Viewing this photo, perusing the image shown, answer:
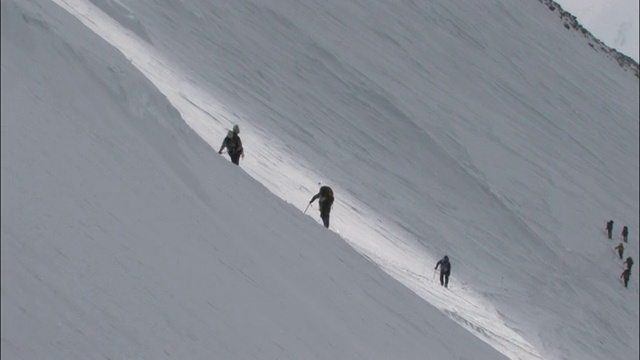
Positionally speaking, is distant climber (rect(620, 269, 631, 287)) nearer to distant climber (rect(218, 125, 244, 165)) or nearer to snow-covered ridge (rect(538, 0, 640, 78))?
distant climber (rect(218, 125, 244, 165))

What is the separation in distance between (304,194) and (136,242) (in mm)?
8564

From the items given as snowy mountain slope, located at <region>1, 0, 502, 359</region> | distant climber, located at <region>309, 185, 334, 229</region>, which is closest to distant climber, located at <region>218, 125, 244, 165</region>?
snowy mountain slope, located at <region>1, 0, 502, 359</region>

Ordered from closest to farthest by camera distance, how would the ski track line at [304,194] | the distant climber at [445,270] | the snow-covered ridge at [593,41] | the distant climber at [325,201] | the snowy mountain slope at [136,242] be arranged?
the snowy mountain slope at [136,242] → the distant climber at [325,201] → the ski track line at [304,194] → the distant climber at [445,270] → the snow-covered ridge at [593,41]

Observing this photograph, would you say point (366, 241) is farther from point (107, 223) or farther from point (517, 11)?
point (517, 11)

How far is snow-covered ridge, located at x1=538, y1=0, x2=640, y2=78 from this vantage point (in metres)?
61.4

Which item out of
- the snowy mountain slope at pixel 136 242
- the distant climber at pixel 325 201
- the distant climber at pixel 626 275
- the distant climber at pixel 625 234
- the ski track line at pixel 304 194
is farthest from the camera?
the distant climber at pixel 625 234

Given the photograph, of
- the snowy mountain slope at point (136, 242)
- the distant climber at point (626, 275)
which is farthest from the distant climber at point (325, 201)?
the distant climber at point (626, 275)

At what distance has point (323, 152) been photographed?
23.4 meters

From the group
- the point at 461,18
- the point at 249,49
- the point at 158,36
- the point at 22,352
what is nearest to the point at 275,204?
the point at 22,352

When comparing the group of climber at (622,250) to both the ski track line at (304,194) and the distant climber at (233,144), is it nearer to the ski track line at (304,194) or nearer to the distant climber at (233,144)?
the ski track line at (304,194)

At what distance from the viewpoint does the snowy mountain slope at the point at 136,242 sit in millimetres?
7324

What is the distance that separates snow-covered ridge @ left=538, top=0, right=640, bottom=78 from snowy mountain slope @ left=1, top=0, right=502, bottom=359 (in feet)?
164

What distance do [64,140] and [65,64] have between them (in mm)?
1599

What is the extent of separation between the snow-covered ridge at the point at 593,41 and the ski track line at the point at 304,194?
4286 centimetres
